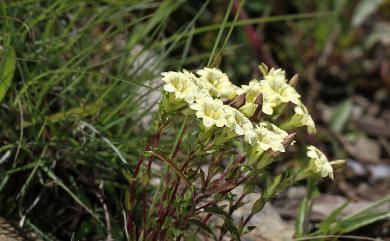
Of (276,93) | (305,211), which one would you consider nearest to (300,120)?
(276,93)

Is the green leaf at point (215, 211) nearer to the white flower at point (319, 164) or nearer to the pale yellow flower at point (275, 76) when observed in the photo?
the white flower at point (319, 164)

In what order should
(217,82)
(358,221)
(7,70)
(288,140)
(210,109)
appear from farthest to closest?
(358,221), (7,70), (217,82), (288,140), (210,109)

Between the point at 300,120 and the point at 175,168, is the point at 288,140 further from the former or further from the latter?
the point at 175,168

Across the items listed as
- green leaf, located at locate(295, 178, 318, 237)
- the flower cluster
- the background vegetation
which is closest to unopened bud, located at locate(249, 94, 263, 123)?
the flower cluster

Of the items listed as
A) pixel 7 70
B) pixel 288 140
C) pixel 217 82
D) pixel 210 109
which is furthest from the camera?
pixel 7 70

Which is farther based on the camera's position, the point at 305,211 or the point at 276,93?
the point at 305,211

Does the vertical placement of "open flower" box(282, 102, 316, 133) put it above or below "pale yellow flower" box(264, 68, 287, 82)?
below

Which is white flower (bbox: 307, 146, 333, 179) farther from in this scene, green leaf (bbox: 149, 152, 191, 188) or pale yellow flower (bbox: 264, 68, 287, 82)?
green leaf (bbox: 149, 152, 191, 188)

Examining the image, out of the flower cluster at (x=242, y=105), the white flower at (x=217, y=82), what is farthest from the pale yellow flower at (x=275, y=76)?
the white flower at (x=217, y=82)
